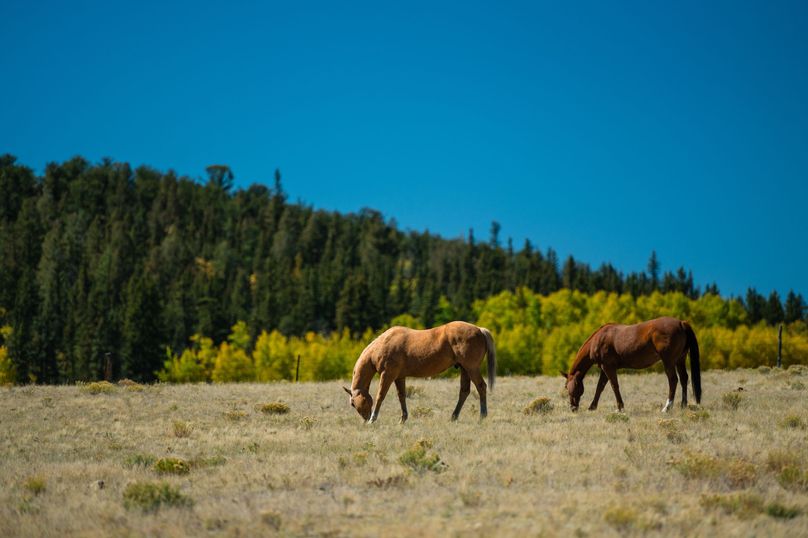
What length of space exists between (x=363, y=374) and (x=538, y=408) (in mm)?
5070

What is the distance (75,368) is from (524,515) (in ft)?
316

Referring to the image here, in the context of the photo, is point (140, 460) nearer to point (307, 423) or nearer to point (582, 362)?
point (307, 423)

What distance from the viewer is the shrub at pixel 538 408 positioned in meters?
17.8

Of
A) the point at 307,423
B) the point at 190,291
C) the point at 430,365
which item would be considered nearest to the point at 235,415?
the point at 307,423

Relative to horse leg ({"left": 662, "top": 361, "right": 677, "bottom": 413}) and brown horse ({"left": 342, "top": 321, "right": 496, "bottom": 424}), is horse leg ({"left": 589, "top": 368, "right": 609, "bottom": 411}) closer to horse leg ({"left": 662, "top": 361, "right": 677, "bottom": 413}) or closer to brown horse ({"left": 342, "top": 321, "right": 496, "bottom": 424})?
horse leg ({"left": 662, "top": 361, "right": 677, "bottom": 413})

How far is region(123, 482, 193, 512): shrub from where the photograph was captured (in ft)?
29.3

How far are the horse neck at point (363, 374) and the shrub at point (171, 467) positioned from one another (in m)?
6.21

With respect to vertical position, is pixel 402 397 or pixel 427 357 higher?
pixel 427 357

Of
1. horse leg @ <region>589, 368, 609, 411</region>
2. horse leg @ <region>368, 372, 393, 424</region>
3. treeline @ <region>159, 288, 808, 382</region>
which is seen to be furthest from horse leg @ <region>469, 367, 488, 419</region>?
treeline @ <region>159, 288, 808, 382</region>

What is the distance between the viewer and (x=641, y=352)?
17.4 m

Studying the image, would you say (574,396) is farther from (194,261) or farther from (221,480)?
(194,261)

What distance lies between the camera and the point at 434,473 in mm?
10492

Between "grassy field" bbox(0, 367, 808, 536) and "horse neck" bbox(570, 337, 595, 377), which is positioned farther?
"horse neck" bbox(570, 337, 595, 377)

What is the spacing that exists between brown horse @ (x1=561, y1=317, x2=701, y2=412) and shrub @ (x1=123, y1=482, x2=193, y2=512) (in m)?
11.6
